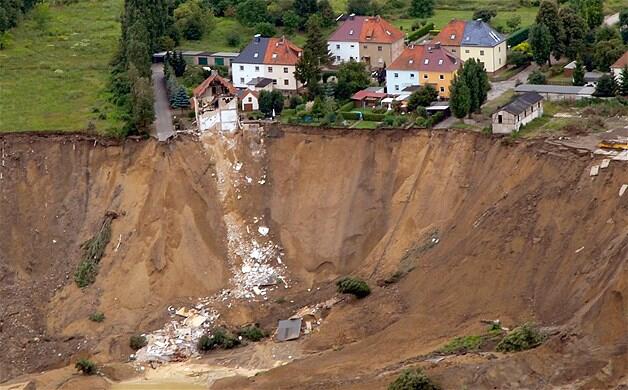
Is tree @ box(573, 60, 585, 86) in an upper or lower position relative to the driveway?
upper

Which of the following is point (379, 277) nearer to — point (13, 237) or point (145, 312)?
point (145, 312)

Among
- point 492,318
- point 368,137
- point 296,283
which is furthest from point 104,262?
point 492,318

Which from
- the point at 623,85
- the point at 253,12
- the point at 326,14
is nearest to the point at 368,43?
the point at 326,14

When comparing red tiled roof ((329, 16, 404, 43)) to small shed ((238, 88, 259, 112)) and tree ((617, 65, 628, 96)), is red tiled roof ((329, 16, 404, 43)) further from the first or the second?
tree ((617, 65, 628, 96))

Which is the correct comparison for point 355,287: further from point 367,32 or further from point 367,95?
point 367,32

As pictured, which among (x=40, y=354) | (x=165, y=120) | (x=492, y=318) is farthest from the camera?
(x=165, y=120)

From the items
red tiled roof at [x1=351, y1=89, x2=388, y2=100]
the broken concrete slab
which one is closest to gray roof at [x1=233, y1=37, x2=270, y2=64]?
red tiled roof at [x1=351, y1=89, x2=388, y2=100]
